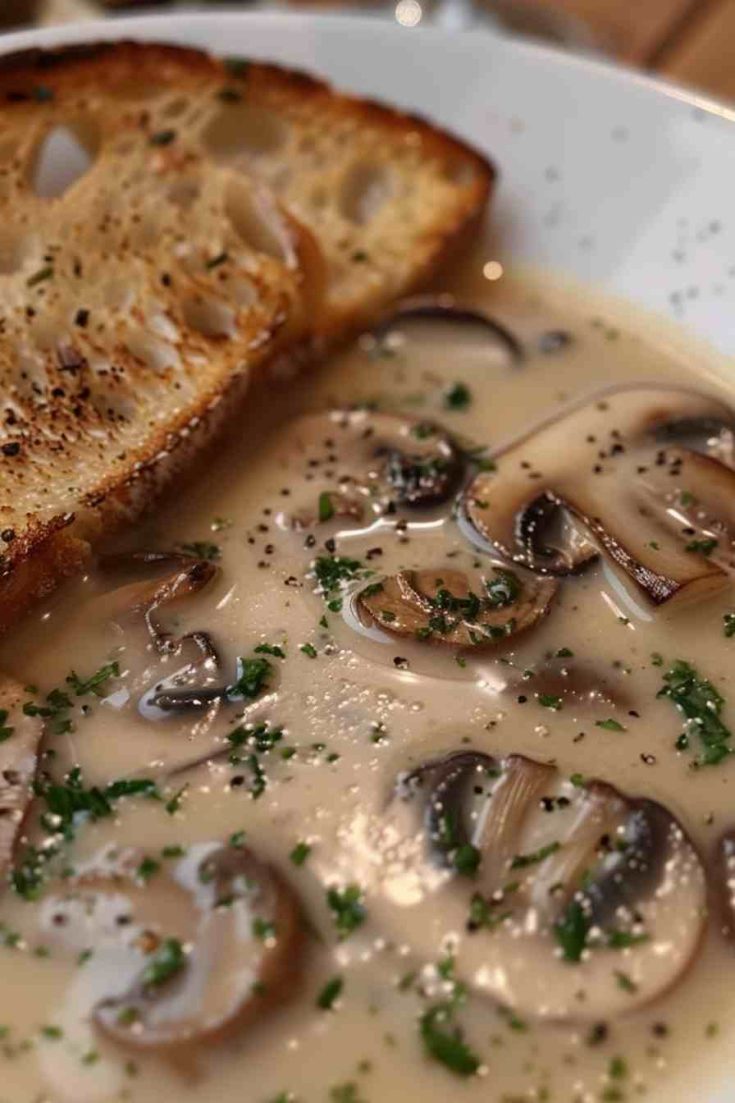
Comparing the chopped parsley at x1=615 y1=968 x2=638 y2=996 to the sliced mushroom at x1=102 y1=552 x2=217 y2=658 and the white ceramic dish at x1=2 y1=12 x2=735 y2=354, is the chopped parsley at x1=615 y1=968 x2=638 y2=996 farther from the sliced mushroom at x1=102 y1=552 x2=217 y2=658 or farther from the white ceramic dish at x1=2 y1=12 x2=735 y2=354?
the white ceramic dish at x1=2 y1=12 x2=735 y2=354

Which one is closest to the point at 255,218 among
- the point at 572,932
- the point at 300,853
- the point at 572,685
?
the point at 572,685

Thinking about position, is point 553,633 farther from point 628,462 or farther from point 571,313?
point 571,313

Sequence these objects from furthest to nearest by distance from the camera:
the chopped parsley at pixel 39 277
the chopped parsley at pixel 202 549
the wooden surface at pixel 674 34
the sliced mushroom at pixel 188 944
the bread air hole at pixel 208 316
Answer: the wooden surface at pixel 674 34, the bread air hole at pixel 208 316, the chopped parsley at pixel 39 277, the chopped parsley at pixel 202 549, the sliced mushroom at pixel 188 944

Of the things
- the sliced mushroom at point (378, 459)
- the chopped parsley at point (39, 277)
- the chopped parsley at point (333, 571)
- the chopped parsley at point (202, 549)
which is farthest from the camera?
the chopped parsley at point (39, 277)

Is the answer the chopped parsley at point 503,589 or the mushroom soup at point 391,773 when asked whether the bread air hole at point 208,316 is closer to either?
the mushroom soup at point 391,773

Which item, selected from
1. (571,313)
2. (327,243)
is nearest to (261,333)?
(327,243)

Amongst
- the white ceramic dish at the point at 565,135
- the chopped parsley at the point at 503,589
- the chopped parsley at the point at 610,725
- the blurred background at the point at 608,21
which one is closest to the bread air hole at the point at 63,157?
the white ceramic dish at the point at 565,135

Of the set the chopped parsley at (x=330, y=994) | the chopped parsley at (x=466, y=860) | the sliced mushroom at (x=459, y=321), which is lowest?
the chopped parsley at (x=330, y=994)
